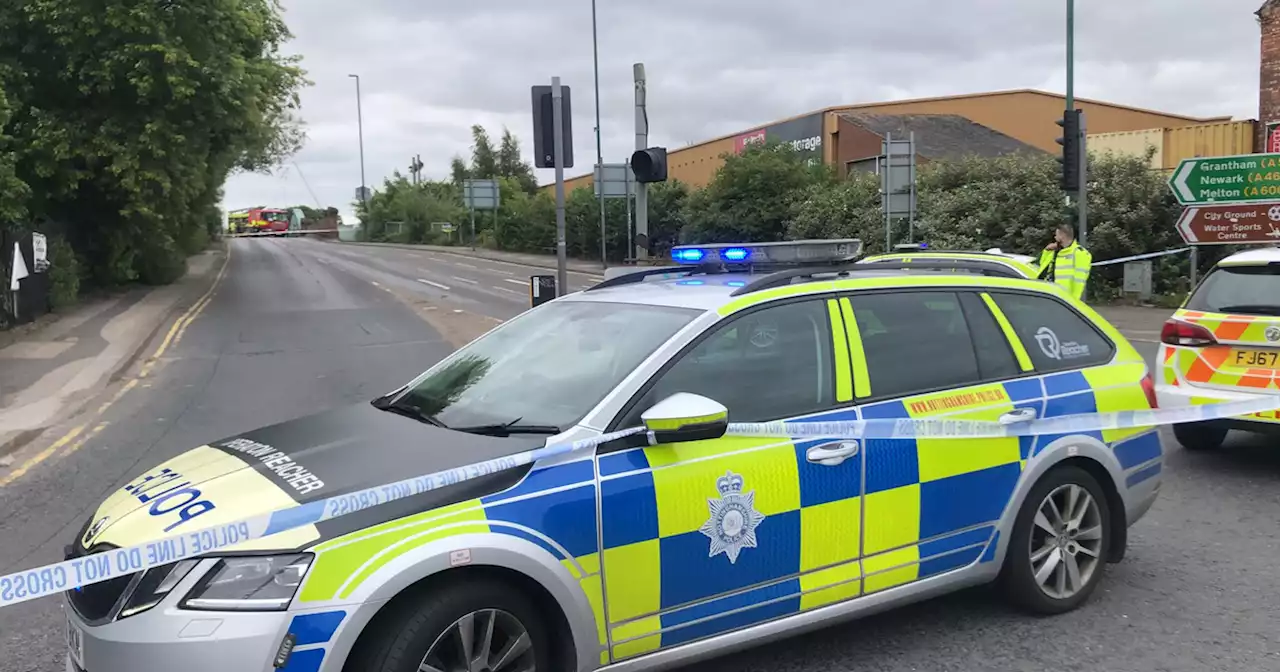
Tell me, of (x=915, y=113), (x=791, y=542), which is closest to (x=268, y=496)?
(x=791, y=542)

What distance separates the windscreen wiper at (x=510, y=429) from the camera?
11.2ft

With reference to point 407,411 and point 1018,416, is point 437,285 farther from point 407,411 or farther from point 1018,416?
point 1018,416

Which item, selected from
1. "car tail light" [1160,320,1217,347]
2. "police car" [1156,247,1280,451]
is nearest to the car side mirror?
"police car" [1156,247,1280,451]

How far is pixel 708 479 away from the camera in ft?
11.2

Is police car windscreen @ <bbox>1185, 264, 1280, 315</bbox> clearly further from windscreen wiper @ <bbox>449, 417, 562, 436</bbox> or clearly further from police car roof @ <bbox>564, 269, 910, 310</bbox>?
windscreen wiper @ <bbox>449, 417, 562, 436</bbox>

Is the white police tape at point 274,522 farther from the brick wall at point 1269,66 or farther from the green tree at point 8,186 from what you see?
the brick wall at point 1269,66

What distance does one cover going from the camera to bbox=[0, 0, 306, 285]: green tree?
19.9 m

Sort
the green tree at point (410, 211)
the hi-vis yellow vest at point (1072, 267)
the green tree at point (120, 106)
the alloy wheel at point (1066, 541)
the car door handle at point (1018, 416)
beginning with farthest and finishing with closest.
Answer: the green tree at point (410, 211), the green tree at point (120, 106), the hi-vis yellow vest at point (1072, 267), the alloy wheel at point (1066, 541), the car door handle at point (1018, 416)

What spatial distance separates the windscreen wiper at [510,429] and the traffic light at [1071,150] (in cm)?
1434

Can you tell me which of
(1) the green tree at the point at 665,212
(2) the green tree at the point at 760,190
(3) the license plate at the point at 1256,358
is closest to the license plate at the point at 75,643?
(3) the license plate at the point at 1256,358

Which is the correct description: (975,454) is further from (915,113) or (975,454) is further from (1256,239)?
(915,113)

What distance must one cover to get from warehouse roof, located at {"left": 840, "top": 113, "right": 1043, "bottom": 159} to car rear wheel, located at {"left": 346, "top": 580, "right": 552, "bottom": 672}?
1152 inches

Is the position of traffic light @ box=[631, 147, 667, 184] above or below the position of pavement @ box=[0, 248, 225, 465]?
above

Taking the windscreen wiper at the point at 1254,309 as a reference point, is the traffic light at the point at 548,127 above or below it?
above
